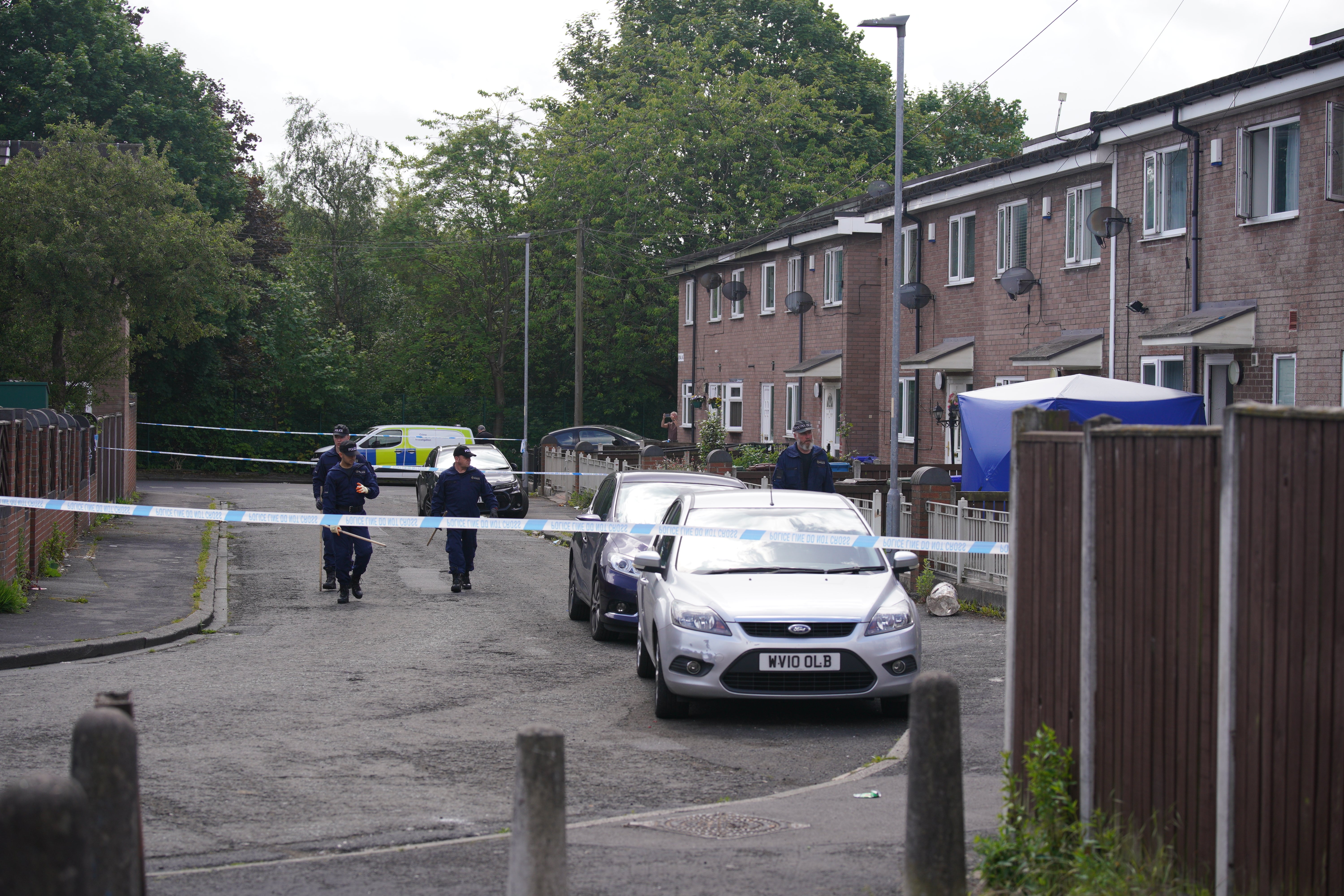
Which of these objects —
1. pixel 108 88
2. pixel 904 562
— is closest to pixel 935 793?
pixel 904 562

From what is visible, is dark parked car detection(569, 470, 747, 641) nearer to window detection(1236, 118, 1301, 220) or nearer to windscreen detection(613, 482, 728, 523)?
windscreen detection(613, 482, 728, 523)

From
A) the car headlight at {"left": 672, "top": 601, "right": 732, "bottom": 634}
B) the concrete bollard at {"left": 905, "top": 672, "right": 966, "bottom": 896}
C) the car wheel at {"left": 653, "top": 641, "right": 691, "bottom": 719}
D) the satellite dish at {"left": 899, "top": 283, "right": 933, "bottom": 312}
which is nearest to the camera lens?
the concrete bollard at {"left": 905, "top": 672, "right": 966, "bottom": 896}

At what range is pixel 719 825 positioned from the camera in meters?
6.00

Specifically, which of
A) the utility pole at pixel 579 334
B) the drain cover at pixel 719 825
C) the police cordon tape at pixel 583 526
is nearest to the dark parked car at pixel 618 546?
the police cordon tape at pixel 583 526

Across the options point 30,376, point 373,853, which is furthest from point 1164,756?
point 30,376

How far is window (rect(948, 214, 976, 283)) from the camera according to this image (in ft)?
86.3

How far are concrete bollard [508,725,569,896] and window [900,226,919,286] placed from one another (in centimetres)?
2477

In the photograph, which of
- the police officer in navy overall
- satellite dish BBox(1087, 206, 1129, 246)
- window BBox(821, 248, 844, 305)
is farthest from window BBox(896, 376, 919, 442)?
the police officer in navy overall

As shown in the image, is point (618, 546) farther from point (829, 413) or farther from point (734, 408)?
point (734, 408)

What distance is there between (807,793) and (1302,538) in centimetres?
332

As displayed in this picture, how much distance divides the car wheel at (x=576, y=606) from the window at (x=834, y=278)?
1912cm

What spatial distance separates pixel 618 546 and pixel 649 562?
116 inches

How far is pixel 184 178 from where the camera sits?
3881 cm

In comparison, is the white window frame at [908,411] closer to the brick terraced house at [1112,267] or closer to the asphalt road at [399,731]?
the brick terraced house at [1112,267]
